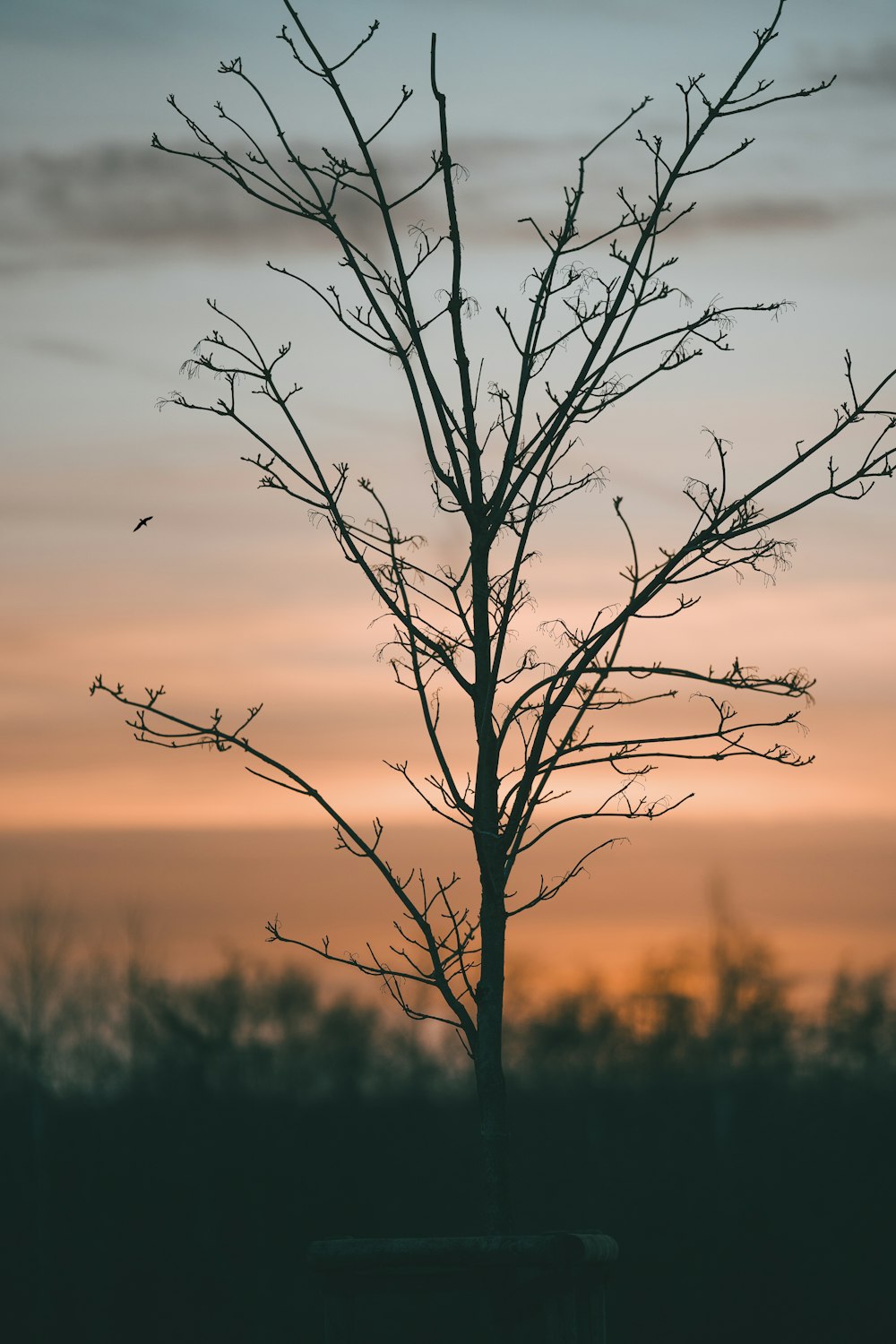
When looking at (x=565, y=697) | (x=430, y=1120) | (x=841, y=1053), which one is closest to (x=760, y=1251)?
(x=430, y=1120)

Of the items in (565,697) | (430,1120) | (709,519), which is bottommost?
(430,1120)

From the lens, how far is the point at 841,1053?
55.7 meters

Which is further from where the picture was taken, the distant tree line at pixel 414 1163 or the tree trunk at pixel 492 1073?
the distant tree line at pixel 414 1163

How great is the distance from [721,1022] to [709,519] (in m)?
48.4

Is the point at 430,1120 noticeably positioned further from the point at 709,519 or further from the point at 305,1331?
the point at 709,519

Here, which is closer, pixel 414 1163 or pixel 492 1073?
pixel 492 1073

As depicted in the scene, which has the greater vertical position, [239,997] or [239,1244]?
[239,997]

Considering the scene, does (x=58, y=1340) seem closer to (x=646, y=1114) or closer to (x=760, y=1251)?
(x=760, y=1251)

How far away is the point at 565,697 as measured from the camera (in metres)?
5.15

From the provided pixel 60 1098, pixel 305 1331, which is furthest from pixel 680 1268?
pixel 60 1098

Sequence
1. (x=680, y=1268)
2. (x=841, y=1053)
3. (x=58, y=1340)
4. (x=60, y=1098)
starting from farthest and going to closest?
(x=841, y=1053) < (x=60, y=1098) < (x=680, y=1268) < (x=58, y=1340)

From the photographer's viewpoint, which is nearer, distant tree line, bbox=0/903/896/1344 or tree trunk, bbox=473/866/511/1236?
tree trunk, bbox=473/866/511/1236

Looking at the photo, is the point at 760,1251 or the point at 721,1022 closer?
the point at 760,1251

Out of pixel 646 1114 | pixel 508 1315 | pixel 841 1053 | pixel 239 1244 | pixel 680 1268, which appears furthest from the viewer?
pixel 841 1053
